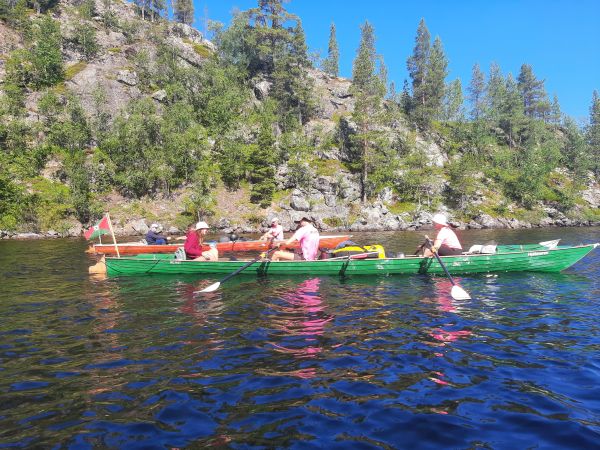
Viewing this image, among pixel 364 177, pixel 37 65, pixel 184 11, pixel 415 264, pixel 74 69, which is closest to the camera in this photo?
pixel 415 264

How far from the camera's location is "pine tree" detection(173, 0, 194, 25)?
4729 inches

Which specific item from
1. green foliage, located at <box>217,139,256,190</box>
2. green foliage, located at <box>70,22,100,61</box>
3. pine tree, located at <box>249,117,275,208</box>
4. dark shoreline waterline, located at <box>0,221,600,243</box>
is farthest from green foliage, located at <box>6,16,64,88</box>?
pine tree, located at <box>249,117,275,208</box>

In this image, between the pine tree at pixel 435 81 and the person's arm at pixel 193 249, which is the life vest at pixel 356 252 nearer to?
the person's arm at pixel 193 249

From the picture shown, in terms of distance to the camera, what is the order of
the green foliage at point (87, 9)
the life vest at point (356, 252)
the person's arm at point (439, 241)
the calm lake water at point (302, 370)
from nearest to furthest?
the calm lake water at point (302, 370), the person's arm at point (439, 241), the life vest at point (356, 252), the green foliage at point (87, 9)

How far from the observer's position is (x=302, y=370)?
641 centimetres

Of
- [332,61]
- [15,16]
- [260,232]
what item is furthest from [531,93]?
[15,16]

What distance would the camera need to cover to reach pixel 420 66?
91375mm

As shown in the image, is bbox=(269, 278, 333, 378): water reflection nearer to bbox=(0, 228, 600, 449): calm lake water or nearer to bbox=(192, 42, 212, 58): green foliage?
bbox=(0, 228, 600, 449): calm lake water

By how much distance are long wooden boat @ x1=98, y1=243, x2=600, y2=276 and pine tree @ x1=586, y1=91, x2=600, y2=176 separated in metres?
87.4

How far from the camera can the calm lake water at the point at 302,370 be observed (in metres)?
4.66

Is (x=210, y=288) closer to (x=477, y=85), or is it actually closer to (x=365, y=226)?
(x=365, y=226)

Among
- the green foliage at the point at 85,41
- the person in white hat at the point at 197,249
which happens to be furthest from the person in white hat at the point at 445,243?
the green foliage at the point at 85,41

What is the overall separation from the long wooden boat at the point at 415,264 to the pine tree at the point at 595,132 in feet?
287

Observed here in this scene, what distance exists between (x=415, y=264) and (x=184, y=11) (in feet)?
444
